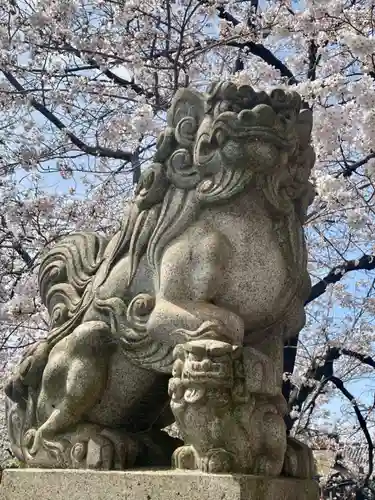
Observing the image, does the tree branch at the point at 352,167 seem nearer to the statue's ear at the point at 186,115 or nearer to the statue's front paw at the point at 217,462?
the statue's ear at the point at 186,115

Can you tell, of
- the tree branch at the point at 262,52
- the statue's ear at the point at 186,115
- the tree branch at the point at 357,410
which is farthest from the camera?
the tree branch at the point at 357,410

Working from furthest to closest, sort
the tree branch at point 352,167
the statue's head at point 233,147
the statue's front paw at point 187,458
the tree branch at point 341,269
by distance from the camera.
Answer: the tree branch at point 341,269
the tree branch at point 352,167
the statue's head at point 233,147
the statue's front paw at point 187,458

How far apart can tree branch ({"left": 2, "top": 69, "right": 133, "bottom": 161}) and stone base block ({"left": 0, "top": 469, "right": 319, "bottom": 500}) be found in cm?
487

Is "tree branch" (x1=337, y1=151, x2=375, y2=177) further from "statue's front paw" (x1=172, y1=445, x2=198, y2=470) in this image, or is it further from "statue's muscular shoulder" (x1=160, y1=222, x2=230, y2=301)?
"statue's front paw" (x1=172, y1=445, x2=198, y2=470)

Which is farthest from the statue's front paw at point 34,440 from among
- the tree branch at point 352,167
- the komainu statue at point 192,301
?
the tree branch at point 352,167

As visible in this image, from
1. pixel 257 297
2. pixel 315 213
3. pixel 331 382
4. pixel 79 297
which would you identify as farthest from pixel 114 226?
pixel 257 297

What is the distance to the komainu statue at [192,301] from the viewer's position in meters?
2.50

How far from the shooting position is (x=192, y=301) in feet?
8.47

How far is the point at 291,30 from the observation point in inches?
278

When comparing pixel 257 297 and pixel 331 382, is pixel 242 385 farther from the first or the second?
pixel 331 382

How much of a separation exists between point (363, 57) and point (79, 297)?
4.07 m

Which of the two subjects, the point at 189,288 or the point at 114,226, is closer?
the point at 189,288

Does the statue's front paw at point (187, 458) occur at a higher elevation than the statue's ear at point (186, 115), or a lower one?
lower

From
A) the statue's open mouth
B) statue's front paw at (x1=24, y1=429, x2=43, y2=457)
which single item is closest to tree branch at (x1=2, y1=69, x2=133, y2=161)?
statue's front paw at (x1=24, y1=429, x2=43, y2=457)
